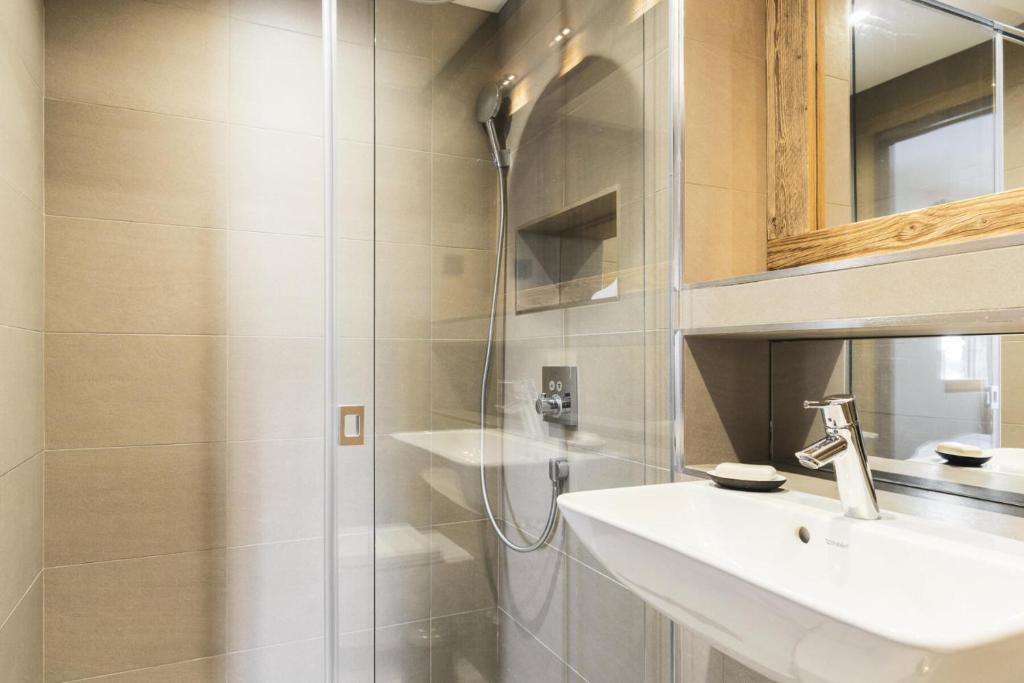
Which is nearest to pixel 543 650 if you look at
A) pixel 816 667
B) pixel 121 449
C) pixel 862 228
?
pixel 816 667

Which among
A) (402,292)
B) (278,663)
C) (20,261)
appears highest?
(20,261)

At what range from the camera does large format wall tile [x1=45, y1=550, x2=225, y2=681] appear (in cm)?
167

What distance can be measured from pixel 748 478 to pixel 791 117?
2.48ft

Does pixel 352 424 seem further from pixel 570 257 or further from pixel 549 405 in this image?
pixel 570 257

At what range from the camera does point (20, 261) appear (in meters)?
1.46

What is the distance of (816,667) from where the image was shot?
23.2 inches

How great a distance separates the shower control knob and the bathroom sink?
23 cm

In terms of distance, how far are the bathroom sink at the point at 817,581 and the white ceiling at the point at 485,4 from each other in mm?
923

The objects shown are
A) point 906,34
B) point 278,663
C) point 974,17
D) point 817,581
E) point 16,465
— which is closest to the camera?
point 817,581

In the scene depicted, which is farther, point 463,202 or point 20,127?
point 20,127

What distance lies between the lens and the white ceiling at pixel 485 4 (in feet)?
3.80

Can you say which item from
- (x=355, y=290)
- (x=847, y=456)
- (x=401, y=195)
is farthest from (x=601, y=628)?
(x=401, y=195)

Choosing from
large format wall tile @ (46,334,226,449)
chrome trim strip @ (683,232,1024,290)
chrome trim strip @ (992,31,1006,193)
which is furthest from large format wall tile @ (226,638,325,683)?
chrome trim strip @ (992,31,1006,193)

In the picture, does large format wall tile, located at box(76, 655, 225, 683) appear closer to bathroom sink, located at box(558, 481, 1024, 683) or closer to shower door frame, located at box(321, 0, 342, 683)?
shower door frame, located at box(321, 0, 342, 683)
